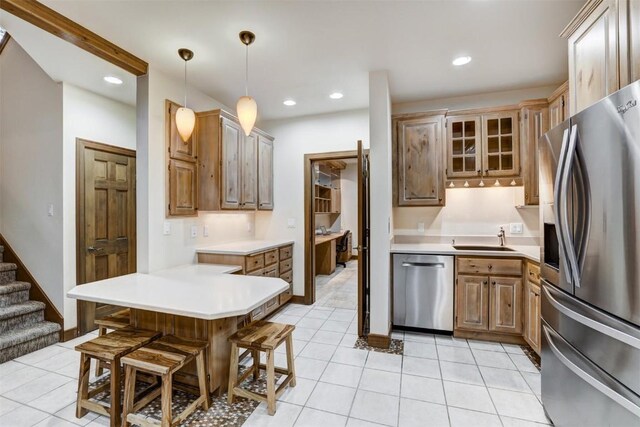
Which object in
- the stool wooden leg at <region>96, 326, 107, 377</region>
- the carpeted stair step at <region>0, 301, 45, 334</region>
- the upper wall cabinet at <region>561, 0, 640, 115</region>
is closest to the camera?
the upper wall cabinet at <region>561, 0, 640, 115</region>

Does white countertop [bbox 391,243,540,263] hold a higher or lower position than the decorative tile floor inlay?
higher

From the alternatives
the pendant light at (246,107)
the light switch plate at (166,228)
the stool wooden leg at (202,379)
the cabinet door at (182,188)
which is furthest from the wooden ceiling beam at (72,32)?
the stool wooden leg at (202,379)

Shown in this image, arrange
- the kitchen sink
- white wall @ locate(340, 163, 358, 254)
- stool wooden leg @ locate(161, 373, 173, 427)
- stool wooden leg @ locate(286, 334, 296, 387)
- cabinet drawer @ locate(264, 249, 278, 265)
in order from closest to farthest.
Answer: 1. stool wooden leg @ locate(161, 373, 173, 427)
2. stool wooden leg @ locate(286, 334, 296, 387)
3. the kitchen sink
4. cabinet drawer @ locate(264, 249, 278, 265)
5. white wall @ locate(340, 163, 358, 254)

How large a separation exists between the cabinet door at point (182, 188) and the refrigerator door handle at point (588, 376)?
129 inches

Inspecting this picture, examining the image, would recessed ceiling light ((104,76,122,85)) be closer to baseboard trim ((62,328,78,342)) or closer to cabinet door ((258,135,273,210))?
cabinet door ((258,135,273,210))

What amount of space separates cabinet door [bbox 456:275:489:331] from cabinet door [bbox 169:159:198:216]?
119 inches

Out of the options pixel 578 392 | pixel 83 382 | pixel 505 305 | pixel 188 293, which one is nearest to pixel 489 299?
pixel 505 305

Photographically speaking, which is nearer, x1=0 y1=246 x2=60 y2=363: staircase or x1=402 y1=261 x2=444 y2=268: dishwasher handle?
x1=0 y1=246 x2=60 y2=363: staircase

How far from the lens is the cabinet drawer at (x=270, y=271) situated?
3646mm


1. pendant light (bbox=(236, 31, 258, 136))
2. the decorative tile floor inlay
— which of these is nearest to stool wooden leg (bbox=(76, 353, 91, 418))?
pendant light (bbox=(236, 31, 258, 136))

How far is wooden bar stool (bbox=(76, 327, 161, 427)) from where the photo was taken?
5.89ft

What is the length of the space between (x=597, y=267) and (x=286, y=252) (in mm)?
3358

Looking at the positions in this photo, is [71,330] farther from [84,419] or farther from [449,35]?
[449,35]

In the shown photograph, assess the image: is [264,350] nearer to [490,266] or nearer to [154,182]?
[154,182]
